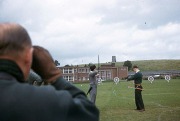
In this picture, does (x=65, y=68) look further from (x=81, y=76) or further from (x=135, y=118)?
(x=135, y=118)

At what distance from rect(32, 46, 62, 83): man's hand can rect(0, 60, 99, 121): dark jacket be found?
0.11m

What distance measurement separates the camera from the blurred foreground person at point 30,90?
67.2 inches

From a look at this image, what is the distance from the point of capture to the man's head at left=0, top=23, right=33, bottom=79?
1.80 meters

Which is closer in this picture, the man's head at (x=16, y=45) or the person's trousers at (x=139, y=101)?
the man's head at (x=16, y=45)

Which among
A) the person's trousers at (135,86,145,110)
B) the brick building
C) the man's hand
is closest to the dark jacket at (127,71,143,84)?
the person's trousers at (135,86,145,110)

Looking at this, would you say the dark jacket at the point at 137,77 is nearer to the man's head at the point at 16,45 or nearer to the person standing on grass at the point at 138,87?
the person standing on grass at the point at 138,87

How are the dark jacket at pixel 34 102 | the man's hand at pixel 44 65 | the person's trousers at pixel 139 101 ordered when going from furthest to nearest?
the person's trousers at pixel 139 101, the man's hand at pixel 44 65, the dark jacket at pixel 34 102

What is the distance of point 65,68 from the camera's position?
454ft

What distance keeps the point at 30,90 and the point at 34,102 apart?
0.06 m

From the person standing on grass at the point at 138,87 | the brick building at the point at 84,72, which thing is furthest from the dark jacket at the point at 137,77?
the brick building at the point at 84,72

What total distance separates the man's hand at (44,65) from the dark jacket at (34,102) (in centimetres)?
11

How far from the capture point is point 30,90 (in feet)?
5.72

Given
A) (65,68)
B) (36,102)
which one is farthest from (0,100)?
(65,68)

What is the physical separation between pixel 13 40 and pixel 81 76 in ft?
453
